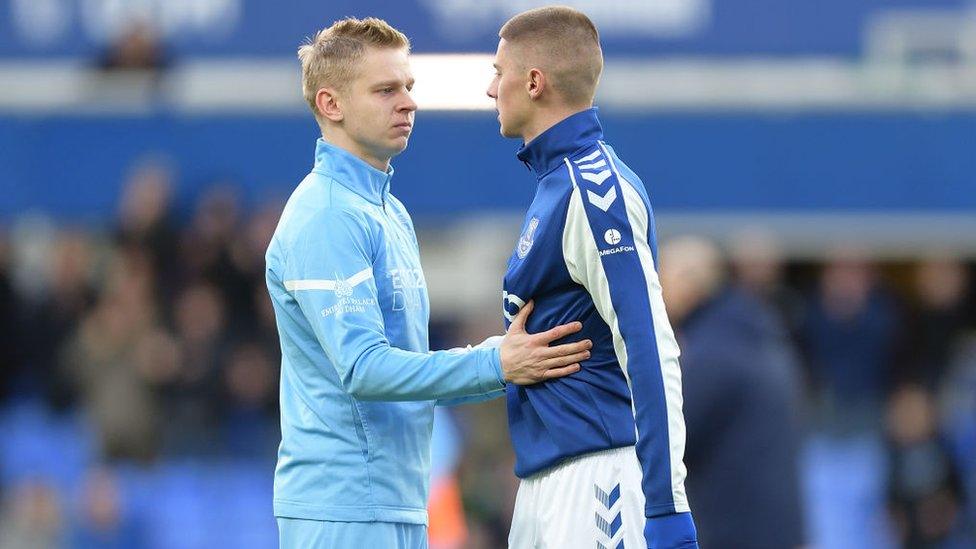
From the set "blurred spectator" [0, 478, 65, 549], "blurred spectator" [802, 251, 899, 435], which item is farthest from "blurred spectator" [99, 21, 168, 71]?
"blurred spectator" [802, 251, 899, 435]

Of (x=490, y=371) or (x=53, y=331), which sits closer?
(x=490, y=371)

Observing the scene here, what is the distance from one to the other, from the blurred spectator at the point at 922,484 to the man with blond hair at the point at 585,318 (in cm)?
652

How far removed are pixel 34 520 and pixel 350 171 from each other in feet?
22.1

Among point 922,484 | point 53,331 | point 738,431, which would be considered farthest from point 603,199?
point 53,331

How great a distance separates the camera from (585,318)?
177 inches

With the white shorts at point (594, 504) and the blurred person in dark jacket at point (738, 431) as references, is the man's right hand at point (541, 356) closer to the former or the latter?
the white shorts at point (594, 504)

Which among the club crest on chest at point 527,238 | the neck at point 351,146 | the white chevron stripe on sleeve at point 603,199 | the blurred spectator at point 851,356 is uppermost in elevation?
the neck at point 351,146

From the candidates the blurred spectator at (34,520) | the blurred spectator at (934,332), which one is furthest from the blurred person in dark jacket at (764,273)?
the blurred spectator at (34,520)

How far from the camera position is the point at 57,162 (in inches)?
532

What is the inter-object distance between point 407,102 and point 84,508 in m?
6.78

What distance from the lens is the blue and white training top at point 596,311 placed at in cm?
423

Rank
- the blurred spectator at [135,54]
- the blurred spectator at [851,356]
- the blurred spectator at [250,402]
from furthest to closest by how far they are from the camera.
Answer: the blurred spectator at [135,54] → the blurred spectator at [851,356] → the blurred spectator at [250,402]

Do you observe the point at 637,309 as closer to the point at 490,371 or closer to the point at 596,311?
the point at 596,311

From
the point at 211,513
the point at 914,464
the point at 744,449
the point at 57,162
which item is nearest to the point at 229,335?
the point at 211,513
